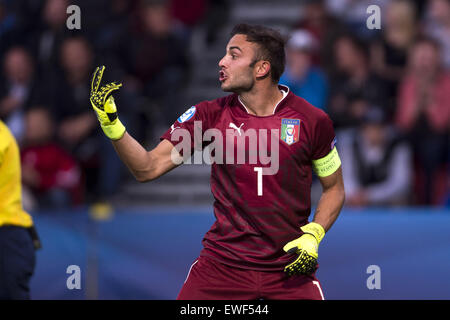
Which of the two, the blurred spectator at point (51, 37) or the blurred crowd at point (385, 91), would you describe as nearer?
the blurred crowd at point (385, 91)

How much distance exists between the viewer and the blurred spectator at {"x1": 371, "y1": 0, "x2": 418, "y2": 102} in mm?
8961

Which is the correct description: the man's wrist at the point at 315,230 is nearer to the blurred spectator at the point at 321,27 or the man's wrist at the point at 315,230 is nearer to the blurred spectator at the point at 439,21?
the blurred spectator at the point at 321,27

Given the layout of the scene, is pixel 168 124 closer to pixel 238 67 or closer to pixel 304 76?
pixel 304 76

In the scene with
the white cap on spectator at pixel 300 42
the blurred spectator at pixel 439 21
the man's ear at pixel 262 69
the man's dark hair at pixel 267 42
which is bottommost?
the man's ear at pixel 262 69

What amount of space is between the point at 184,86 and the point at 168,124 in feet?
2.02

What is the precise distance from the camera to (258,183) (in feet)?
15.0

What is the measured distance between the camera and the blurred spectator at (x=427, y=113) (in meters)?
8.32

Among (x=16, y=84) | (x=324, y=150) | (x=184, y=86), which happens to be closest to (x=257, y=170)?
(x=324, y=150)

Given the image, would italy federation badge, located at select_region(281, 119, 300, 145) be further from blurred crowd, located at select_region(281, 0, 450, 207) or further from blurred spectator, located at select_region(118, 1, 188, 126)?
blurred spectator, located at select_region(118, 1, 188, 126)

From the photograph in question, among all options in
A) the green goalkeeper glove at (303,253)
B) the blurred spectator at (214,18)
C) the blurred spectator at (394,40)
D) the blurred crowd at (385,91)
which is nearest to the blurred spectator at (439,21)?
the blurred crowd at (385,91)

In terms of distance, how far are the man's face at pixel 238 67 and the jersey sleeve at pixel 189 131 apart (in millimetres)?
217

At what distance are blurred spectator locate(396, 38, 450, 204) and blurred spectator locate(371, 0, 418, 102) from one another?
7.0 inches

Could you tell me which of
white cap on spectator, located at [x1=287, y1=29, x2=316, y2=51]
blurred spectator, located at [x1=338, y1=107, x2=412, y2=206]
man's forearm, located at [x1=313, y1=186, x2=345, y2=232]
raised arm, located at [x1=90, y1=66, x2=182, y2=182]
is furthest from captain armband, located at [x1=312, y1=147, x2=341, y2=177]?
white cap on spectator, located at [x1=287, y1=29, x2=316, y2=51]

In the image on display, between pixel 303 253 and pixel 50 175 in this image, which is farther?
pixel 50 175
